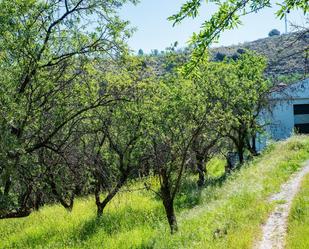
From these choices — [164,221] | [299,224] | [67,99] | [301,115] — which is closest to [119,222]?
[164,221]

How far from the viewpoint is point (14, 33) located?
914 centimetres

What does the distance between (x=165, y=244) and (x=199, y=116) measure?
24.0 ft

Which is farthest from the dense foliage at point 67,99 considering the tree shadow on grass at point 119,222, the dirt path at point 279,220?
the dirt path at point 279,220

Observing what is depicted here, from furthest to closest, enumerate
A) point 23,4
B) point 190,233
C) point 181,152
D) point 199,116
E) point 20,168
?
1. point 199,116
2. point 181,152
3. point 190,233
4. point 20,168
5. point 23,4

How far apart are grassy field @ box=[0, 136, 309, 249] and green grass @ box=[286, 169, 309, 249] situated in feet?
2.95

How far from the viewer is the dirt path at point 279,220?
10.1 metres

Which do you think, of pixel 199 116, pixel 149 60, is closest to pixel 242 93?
pixel 199 116

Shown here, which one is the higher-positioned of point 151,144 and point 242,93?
point 242,93

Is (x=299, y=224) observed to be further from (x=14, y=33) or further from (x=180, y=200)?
(x=180, y=200)

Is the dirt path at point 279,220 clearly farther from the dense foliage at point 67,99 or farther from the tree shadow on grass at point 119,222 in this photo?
the tree shadow on grass at point 119,222

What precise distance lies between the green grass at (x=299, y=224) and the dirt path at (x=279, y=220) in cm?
24

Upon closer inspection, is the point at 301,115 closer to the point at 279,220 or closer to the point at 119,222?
the point at 119,222

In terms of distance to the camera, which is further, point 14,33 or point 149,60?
point 149,60

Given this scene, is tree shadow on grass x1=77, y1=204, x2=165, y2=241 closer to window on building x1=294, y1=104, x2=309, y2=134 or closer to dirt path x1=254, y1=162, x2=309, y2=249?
dirt path x1=254, y1=162, x2=309, y2=249
